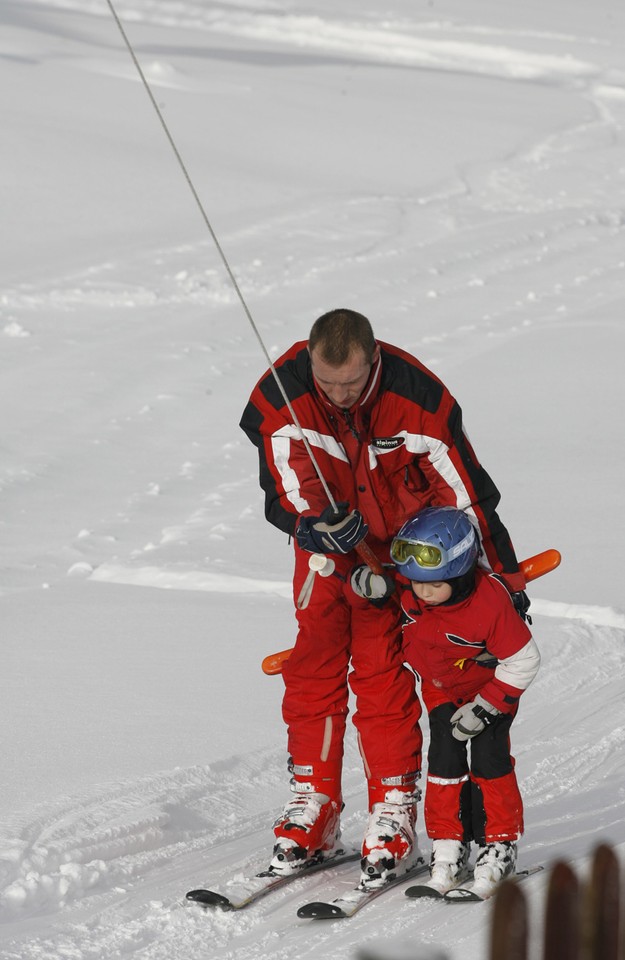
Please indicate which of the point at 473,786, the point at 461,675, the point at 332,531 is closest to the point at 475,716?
the point at 461,675

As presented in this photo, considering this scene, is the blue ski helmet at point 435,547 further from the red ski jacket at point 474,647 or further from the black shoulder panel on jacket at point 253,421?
the black shoulder panel on jacket at point 253,421

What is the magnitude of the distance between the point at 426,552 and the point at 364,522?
0.19m

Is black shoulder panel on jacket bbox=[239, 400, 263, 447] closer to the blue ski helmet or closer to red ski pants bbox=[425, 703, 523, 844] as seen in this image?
the blue ski helmet

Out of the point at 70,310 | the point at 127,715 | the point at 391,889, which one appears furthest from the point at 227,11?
the point at 391,889

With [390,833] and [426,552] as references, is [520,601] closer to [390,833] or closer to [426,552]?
[426,552]

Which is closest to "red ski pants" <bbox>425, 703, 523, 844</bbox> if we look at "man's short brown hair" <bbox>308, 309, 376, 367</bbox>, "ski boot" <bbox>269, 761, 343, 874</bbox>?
"ski boot" <bbox>269, 761, 343, 874</bbox>

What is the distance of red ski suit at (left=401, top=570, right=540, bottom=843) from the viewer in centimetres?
350

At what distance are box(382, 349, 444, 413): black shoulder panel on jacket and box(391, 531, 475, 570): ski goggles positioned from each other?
1.27 ft

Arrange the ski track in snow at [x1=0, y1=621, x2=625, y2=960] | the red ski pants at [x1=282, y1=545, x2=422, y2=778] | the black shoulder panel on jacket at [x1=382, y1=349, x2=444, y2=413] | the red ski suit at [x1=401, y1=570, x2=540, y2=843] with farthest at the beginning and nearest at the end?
the red ski pants at [x1=282, y1=545, x2=422, y2=778], the black shoulder panel on jacket at [x1=382, y1=349, x2=444, y2=413], the red ski suit at [x1=401, y1=570, x2=540, y2=843], the ski track in snow at [x1=0, y1=621, x2=625, y2=960]

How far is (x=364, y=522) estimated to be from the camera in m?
3.53

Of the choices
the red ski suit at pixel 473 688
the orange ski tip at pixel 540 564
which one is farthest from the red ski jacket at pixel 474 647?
the orange ski tip at pixel 540 564

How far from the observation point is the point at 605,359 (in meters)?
9.47

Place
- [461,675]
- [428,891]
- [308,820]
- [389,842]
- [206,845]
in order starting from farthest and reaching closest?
[206,845] → [308,820] → [389,842] → [461,675] → [428,891]

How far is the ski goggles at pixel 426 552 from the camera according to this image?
343cm
